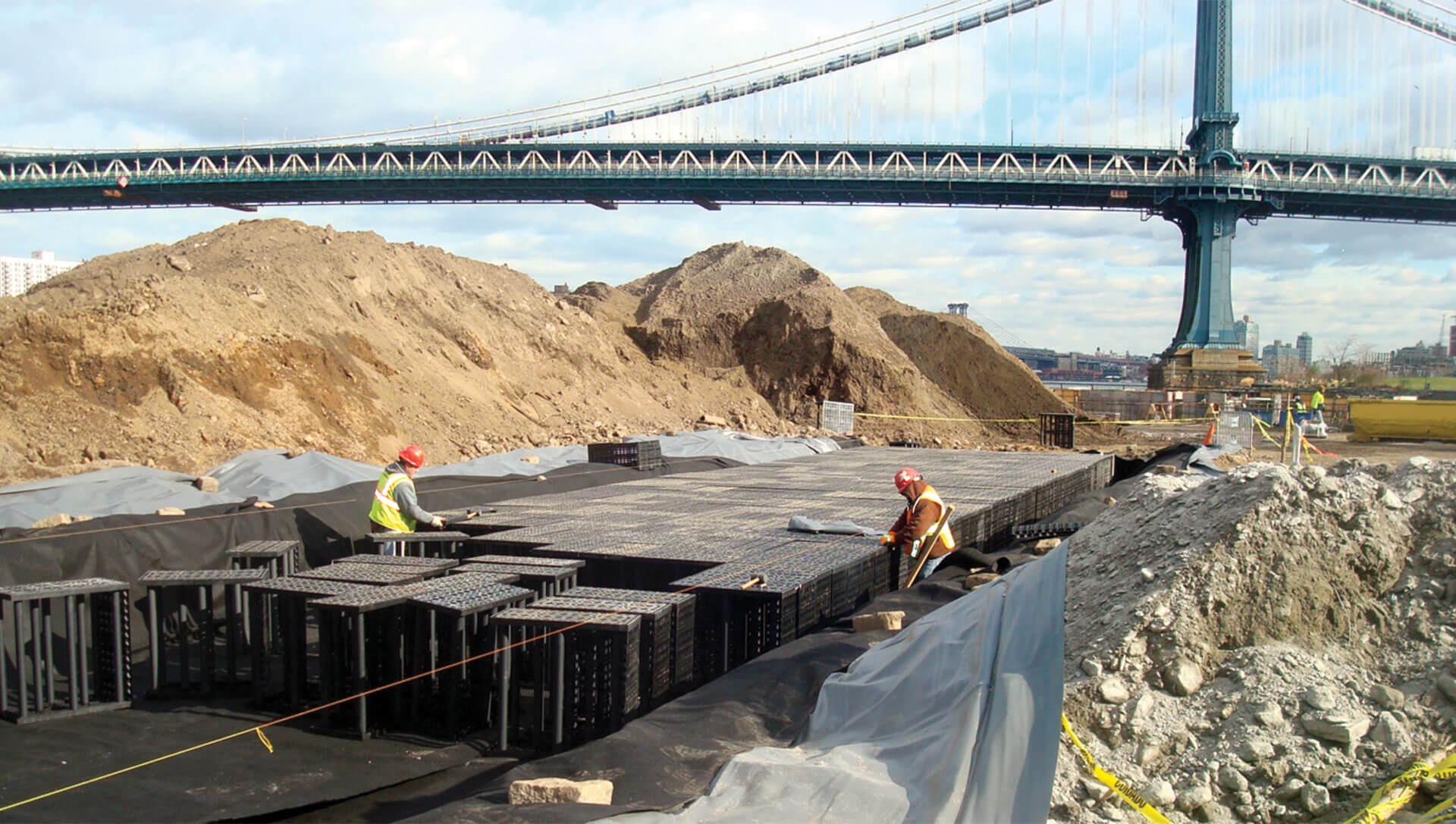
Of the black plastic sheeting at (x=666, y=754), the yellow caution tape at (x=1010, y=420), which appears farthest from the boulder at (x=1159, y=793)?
the yellow caution tape at (x=1010, y=420)

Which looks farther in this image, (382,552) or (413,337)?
(413,337)

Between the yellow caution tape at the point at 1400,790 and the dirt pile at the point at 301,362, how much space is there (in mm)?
16116

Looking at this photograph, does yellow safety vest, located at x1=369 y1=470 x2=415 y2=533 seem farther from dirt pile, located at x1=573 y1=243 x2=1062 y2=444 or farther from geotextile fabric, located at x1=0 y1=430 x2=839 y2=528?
dirt pile, located at x1=573 y1=243 x2=1062 y2=444

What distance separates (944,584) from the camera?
25.1 feet

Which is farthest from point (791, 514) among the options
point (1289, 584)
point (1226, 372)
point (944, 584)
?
point (1226, 372)

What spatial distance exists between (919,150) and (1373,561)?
45489mm

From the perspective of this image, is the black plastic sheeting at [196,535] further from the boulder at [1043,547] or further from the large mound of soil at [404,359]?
the boulder at [1043,547]

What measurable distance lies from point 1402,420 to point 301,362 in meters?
31.0

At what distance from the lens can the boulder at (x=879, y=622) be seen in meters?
6.37

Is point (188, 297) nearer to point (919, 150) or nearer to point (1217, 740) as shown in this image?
point (1217, 740)

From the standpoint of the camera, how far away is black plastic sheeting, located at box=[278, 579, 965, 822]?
4031 millimetres

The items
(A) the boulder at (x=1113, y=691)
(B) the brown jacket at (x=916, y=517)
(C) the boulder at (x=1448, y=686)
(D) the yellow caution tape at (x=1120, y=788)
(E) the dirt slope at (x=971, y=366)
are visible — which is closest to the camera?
(D) the yellow caution tape at (x=1120, y=788)

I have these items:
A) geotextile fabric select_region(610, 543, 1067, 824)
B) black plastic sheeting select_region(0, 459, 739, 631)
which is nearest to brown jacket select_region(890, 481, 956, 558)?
geotextile fabric select_region(610, 543, 1067, 824)

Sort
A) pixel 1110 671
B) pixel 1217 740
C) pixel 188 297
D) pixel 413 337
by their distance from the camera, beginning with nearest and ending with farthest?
pixel 1217 740, pixel 1110 671, pixel 188 297, pixel 413 337
